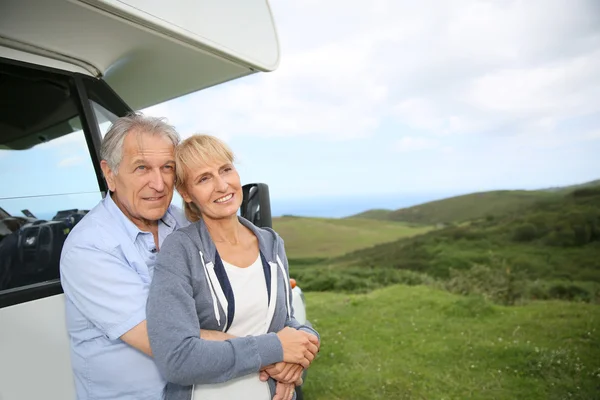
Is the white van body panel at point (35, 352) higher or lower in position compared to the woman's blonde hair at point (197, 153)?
lower

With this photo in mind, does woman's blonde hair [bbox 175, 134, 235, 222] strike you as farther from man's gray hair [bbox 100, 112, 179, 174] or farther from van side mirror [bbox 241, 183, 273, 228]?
van side mirror [bbox 241, 183, 273, 228]

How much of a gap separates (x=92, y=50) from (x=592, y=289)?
28.1 feet

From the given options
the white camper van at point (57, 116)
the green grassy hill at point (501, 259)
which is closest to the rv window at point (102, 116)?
the white camper van at point (57, 116)

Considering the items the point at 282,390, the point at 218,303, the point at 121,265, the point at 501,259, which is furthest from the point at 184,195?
the point at 501,259

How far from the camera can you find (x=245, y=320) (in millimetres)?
1596

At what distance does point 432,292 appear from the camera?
766 centimetres

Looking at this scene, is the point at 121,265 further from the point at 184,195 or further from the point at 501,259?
the point at 501,259

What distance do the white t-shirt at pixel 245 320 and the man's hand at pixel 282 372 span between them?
1.3 inches

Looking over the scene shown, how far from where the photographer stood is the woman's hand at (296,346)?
1.55m

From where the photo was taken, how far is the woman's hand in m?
1.55

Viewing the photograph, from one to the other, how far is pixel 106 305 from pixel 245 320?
1.57 ft

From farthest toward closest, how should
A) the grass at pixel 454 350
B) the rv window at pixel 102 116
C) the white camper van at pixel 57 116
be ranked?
1. the grass at pixel 454 350
2. the rv window at pixel 102 116
3. the white camper van at pixel 57 116

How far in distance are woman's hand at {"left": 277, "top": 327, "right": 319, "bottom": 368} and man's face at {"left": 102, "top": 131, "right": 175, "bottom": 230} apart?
0.69m

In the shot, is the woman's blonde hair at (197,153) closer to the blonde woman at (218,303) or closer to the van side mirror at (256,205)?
the blonde woman at (218,303)
